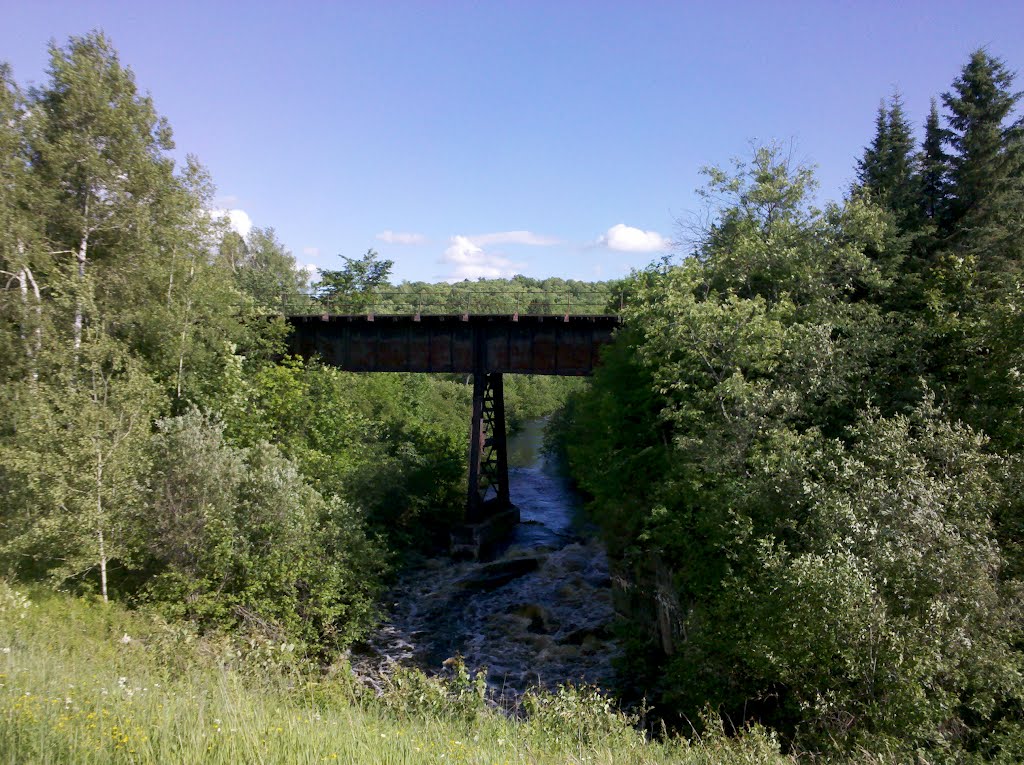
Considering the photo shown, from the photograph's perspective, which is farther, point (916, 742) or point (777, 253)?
point (777, 253)

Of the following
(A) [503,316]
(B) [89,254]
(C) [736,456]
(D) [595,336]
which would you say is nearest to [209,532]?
(B) [89,254]

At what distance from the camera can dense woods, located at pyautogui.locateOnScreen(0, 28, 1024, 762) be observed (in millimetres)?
8148

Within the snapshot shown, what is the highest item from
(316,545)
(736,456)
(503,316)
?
(503,316)

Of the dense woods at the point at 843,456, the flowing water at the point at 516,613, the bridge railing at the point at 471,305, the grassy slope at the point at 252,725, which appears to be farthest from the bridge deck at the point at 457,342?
the grassy slope at the point at 252,725

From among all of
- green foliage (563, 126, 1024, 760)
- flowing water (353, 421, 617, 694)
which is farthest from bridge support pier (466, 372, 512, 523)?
green foliage (563, 126, 1024, 760)

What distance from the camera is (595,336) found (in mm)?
23188

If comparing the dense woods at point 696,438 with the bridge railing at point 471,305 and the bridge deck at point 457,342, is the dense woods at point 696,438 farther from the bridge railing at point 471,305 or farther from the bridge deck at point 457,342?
the bridge railing at point 471,305

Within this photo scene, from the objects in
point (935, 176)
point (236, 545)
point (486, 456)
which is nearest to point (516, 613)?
point (236, 545)

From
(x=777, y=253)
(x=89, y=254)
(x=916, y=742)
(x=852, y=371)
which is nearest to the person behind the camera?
(x=916, y=742)

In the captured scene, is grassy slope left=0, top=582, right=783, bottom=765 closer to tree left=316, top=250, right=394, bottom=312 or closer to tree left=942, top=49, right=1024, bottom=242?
tree left=942, top=49, right=1024, bottom=242

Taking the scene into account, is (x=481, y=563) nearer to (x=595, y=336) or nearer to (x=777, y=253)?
(x=595, y=336)

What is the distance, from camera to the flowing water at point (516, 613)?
16.4 m

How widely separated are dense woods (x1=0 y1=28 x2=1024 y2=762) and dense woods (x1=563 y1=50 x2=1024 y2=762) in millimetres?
68

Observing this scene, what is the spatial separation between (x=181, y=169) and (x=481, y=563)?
54.0ft
